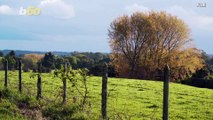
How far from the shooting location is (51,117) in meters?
13.5

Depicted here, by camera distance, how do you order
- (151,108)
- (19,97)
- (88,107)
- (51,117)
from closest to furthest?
(51,117)
(88,107)
(19,97)
(151,108)

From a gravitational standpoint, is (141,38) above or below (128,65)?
above

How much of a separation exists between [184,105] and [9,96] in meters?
A: 8.74

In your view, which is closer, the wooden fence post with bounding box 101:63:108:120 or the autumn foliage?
the wooden fence post with bounding box 101:63:108:120

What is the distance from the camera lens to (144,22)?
67125mm

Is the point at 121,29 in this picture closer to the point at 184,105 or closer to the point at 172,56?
the point at 172,56

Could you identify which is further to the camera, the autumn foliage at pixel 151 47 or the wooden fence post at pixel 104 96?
the autumn foliage at pixel 151 47

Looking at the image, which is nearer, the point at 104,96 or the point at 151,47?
the point at 104,96

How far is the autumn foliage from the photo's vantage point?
64.9 meters

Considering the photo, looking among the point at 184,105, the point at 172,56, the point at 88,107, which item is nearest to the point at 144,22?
the point at 172,56

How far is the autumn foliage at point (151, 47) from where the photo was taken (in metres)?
64.9

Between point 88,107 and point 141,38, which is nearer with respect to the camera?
point 88,107

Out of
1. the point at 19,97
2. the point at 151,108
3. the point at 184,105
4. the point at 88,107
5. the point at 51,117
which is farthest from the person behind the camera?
the point at 184,105

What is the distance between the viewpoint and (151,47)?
65.9 metres
